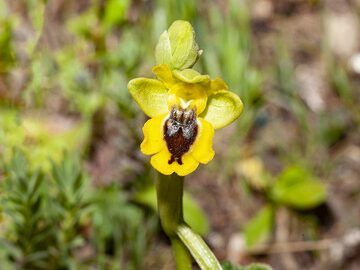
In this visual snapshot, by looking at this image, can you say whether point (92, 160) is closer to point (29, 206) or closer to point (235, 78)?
point (235, 78)

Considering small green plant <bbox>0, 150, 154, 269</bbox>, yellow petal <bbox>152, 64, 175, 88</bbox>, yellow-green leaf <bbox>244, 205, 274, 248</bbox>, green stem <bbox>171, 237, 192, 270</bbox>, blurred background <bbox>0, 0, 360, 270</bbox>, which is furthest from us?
yellow-green leaf <bbox>244, 205, 274, 248</bbox>

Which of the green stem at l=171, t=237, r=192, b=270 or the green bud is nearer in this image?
the green bud

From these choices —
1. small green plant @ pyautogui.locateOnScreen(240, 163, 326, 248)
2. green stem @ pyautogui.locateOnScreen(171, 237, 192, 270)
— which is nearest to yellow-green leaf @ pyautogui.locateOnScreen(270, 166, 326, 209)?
small green plant @ pyautogui.locateOnScreen(240, 163, 326, 248)

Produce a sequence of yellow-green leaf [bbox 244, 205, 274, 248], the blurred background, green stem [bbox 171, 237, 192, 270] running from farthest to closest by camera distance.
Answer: yellow-green leaf [bbox 244, 205, 274, 248] → the blurred background → green stem [bbox 171, 237, 192, 270]

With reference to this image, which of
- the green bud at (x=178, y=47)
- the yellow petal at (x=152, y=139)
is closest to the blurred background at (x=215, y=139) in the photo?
the yellow petal at (x=152, y=139)

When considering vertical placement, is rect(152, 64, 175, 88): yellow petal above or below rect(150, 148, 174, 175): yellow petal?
above

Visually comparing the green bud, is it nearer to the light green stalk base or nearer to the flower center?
the flower center

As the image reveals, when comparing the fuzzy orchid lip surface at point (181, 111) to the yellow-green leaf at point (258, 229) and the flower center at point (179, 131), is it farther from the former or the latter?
the yellow-green leaf at point (258, 229)
